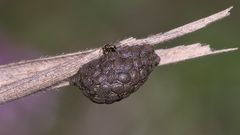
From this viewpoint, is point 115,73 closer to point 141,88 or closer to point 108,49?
point 108,49

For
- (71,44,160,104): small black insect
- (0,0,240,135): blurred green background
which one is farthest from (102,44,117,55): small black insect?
(0,0,240,135): blurred green background

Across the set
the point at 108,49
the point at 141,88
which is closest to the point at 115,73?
the point at 108,49

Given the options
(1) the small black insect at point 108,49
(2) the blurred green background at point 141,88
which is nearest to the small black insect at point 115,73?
(1) the small black insect at point 108,49

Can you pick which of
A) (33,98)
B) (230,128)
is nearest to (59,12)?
(33,98)

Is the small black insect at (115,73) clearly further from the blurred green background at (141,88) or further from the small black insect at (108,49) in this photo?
the blurred green background at (141,88)

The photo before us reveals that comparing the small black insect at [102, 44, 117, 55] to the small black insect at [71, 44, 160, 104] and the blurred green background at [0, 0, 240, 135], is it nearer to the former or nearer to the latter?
the small black insect at [71, 44, 160, 104]
